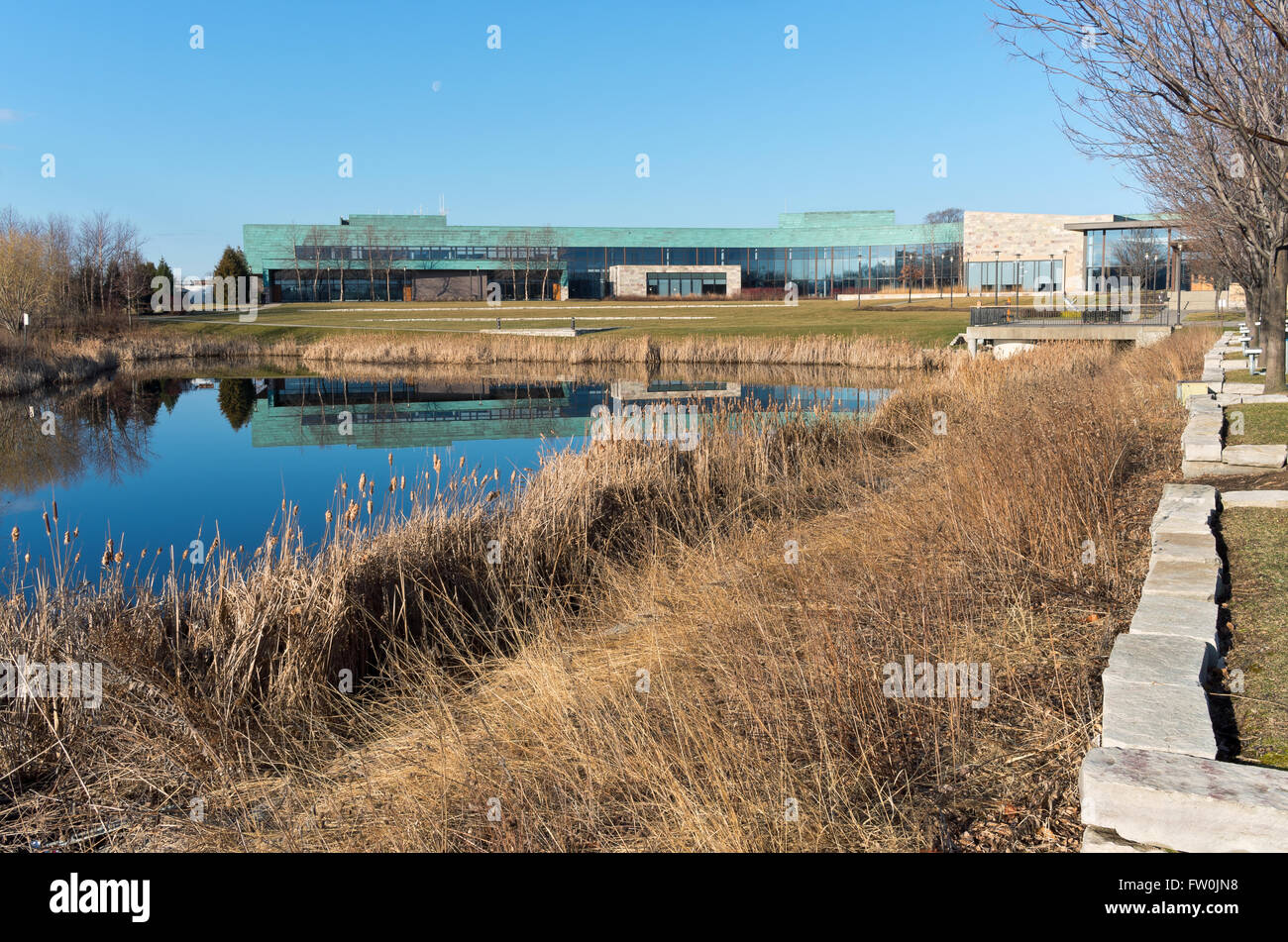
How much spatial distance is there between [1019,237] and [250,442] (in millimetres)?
60861

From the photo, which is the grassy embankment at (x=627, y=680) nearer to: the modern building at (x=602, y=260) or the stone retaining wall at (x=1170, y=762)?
the stone retaining wall at (x=1170, y=762)

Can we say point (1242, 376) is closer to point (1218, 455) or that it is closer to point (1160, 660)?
point (1218, 455)

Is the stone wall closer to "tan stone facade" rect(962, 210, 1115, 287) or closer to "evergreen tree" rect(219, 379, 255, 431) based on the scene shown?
"tan stone facade" rect(962, 210, 1115, 287)

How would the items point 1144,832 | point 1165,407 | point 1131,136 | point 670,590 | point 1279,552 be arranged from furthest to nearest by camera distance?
point 1165,407, point 1131,136, point 670,590, point 1279,552, point 1144,832

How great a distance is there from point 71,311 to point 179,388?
58.5 ft

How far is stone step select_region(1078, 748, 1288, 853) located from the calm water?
6.38 m

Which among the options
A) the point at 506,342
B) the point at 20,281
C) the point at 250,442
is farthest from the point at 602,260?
the point at 250,442

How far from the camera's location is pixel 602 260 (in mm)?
77750

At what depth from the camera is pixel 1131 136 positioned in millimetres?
9117

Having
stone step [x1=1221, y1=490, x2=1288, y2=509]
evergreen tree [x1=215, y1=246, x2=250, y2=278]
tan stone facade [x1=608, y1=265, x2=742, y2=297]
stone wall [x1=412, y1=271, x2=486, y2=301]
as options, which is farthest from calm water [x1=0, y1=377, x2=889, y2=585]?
tan stone facade [x1=608, y1=265, x2=742, y2=297]

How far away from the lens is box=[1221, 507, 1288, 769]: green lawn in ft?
11.4

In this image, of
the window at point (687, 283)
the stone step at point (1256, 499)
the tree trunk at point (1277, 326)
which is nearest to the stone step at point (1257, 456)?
the stone step at point (1256, 499)
